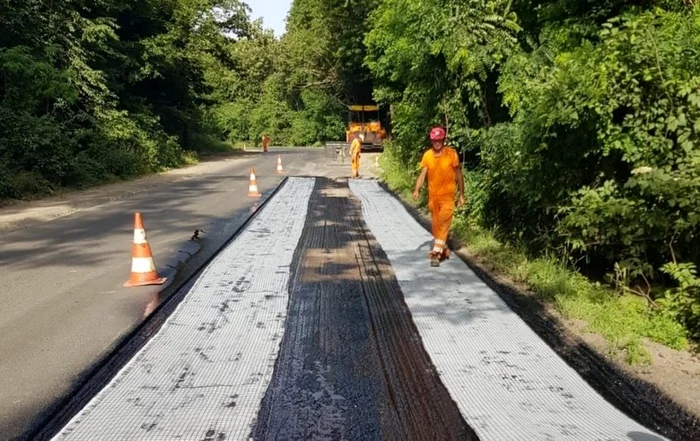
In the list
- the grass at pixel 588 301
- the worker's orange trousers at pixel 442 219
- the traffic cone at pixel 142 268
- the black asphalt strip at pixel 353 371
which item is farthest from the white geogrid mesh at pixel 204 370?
the grass at pixel 588 301

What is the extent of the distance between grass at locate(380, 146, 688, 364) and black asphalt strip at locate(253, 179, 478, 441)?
4.86 feet

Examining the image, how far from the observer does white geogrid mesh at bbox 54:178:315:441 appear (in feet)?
11.1

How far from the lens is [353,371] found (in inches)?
164

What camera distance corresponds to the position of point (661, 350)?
14.9 feet

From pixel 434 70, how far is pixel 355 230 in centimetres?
330

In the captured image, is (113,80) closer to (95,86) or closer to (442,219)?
(95,86)

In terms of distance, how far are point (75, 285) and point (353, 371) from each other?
414cm

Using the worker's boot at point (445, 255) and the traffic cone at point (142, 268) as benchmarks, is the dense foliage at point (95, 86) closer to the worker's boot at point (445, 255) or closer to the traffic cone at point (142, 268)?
the traffic cone at point (142, 268)

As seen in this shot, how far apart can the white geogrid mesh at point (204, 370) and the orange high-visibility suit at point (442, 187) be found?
80.8 inches

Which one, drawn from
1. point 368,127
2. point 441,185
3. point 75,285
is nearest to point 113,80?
point 368,127

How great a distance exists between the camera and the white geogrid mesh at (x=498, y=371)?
11.1 ft

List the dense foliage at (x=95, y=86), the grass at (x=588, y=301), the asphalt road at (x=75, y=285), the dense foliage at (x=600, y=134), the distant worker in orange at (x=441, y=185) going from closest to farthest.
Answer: the asphalt road at (x=75, y=285) → the grass at (x=588, y=301) → the dense foliage at (x=600, y=134) → the distant worker in orange at (x=441, y=185) → the dense foliage at (x=95, y=86)

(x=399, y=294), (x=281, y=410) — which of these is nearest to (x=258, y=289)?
(x=399, y=294)

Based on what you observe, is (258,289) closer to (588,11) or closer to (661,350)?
(661,350)
